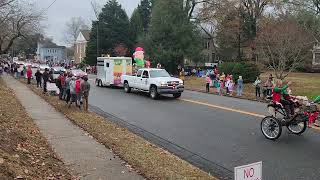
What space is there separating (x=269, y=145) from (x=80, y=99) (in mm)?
10363

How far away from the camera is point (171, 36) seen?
52938 mm

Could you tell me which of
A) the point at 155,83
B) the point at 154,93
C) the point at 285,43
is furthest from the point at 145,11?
the point at 154,93

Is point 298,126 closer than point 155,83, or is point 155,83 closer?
point 298,126

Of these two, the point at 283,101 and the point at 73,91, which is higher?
the point at 283,101

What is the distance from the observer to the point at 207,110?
19.3m

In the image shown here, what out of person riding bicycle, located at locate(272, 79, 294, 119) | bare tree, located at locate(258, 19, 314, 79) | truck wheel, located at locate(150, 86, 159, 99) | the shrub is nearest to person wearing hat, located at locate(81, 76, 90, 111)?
truck wheel, located at locate(150, 86, 159, 99)

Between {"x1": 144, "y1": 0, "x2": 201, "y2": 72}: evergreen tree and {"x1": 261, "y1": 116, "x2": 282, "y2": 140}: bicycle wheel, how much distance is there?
131 ft

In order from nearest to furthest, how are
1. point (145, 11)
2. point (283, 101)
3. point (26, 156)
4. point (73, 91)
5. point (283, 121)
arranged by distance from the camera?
point (26, 156), point (283, 121), point (283, 101), point (73, 91), point (145, 11)

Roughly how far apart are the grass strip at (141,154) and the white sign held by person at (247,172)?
10.8ft

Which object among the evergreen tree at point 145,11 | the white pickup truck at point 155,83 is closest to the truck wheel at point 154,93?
the white pickup truck at point 155,83

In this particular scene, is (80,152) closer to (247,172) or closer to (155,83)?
(247,172)

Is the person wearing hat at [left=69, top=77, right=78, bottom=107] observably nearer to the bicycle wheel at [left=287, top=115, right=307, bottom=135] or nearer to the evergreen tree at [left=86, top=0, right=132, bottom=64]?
the bicycle wheel at [left=287, top=115, right=307, bottom=135]

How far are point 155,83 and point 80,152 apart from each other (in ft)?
50.1

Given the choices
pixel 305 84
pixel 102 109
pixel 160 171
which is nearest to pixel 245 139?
pixel 160 171
